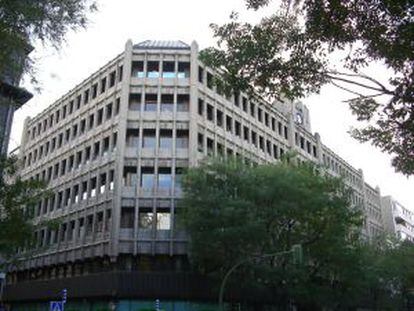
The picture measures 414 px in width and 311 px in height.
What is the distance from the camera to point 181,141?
3841cm

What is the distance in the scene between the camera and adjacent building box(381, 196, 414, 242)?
266 feet

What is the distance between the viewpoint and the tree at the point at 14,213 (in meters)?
16.1

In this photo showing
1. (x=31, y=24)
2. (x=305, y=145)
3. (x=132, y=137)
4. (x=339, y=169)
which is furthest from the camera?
(x=339, y=169)

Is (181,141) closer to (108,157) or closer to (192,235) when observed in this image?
(108,157)

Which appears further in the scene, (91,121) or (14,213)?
(91,121)

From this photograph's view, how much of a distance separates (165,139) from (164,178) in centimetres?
294

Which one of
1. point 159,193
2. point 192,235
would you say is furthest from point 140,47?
point 192,235

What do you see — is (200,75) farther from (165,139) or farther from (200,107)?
(165,139)

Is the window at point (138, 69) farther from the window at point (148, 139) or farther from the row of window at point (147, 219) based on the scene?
the row of window at point (147, 219)

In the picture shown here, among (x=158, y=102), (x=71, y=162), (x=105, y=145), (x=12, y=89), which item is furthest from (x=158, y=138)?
(x=12, y=89)

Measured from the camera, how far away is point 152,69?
40312mm

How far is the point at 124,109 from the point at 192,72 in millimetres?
5768

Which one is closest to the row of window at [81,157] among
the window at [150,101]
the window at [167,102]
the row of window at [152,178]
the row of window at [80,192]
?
the row of window at [80,192]

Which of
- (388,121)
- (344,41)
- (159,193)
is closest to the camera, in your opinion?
(344,41)
